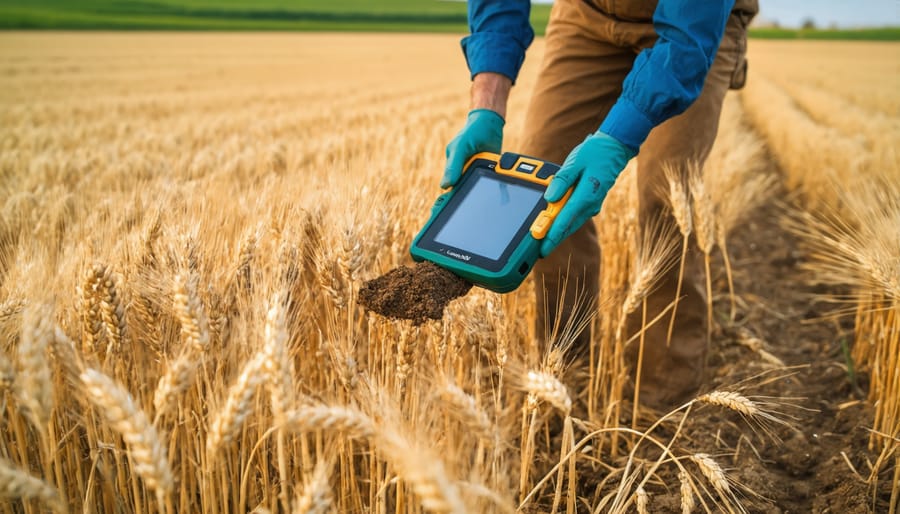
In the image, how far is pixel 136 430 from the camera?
0.97m

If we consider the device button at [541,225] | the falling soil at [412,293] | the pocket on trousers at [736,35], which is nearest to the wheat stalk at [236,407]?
the falling soil at [412,293]

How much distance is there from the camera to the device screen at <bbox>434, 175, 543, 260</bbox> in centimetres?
164

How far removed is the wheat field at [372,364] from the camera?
1119mm

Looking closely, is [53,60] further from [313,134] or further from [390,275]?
[390,275]

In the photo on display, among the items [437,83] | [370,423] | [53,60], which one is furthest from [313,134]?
[53,60]

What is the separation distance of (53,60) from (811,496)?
2158 cm

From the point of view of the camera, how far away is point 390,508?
1.75 meters

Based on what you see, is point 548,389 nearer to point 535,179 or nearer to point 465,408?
point 465,408

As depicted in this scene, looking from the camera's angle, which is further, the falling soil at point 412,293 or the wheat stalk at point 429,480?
the falling soil at point 412,293

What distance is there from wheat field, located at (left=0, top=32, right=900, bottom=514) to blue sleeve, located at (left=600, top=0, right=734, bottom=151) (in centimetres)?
43

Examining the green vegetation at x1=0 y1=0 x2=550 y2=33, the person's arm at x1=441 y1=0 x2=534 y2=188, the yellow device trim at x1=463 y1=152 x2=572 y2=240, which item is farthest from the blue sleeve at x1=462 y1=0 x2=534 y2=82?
the green vegetation at x1=0 y1=0 x2=550 y2=33

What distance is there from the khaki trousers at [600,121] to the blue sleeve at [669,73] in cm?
43

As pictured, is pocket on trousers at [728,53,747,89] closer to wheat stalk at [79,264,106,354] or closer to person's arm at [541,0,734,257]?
person's arm at [541,0,734,257]

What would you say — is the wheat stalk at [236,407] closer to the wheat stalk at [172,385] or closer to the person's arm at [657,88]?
the wheat stalk at [172,385]
